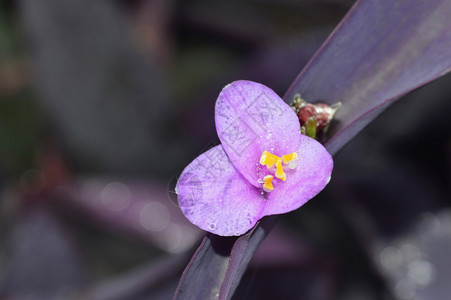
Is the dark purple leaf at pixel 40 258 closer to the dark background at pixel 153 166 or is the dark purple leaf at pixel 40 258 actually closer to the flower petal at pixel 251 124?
the dark background at pixel 153 166

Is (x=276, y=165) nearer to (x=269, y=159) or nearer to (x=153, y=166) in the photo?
(x=269, y=159)

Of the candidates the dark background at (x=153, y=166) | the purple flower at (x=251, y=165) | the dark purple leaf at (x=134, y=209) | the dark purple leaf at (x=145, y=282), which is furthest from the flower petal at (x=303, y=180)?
the dark purple leaf at (x=134, y=209)

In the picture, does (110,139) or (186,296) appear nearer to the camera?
(186,296)

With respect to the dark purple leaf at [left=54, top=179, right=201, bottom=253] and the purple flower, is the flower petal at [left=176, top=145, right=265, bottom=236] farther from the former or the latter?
the dark purple leaf at [left=54, top=179, right=201, bottom=253]

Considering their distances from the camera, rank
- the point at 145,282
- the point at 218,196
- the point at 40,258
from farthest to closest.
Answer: the point at 40,258, the point at 145,282, the point at 218,196

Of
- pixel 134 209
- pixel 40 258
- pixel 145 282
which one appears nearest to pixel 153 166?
pixel 134 209

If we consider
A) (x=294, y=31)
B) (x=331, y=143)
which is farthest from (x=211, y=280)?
(x=294, y=31)

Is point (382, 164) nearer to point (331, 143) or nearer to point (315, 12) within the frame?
point (315, 12)
